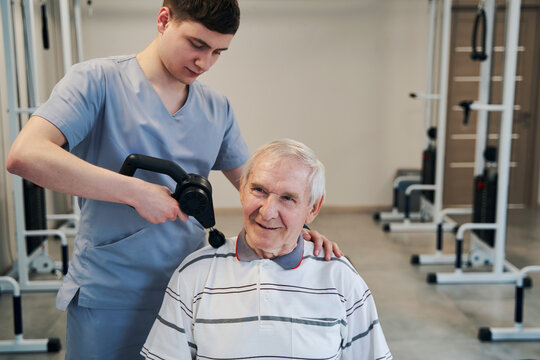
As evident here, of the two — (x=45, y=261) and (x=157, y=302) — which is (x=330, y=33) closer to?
(x=45, y=261)

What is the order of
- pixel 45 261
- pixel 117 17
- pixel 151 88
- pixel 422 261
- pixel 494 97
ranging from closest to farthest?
1. pixel 151 88
2. pixel 45 261
3. pixel 422 261
4. pixel 117 17
5. pixel 494 97

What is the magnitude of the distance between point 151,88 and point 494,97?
515cm

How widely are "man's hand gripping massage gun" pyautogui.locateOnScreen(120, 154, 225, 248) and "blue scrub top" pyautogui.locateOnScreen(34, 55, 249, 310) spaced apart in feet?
0.33

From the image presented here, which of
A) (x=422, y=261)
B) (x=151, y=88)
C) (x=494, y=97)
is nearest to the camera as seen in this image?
(x=151, y=88)

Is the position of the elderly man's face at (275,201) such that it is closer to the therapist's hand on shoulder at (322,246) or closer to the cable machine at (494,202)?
the therapist's hand on shoulder at (322,246)

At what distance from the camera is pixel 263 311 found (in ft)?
4.32

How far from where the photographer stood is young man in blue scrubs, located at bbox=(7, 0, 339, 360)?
1.15m

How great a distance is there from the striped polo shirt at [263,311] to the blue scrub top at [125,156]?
0.26 feet

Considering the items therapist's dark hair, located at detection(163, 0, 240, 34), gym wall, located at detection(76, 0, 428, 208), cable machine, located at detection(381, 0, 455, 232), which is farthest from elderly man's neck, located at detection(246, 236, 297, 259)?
gym wall, located at detection(76, 0, 428, 208)

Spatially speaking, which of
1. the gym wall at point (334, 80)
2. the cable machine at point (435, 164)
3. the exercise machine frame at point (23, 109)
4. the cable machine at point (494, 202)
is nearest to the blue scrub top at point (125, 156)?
the exercise machine frame at point (23, 109)

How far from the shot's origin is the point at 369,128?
5.73 meters

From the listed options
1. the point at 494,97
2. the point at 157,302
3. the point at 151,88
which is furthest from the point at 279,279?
the point at 494,97

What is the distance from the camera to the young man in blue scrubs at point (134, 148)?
45.1 inches

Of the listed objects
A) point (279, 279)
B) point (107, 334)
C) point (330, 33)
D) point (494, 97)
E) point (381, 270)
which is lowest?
point (381, 270)
